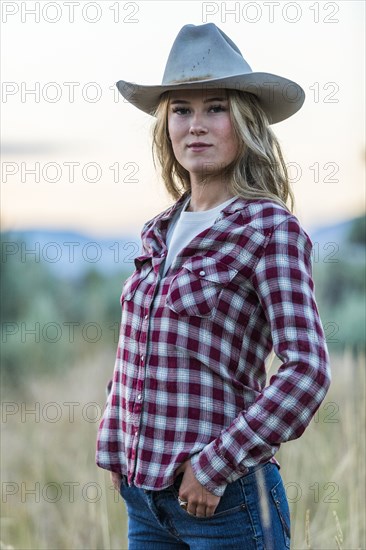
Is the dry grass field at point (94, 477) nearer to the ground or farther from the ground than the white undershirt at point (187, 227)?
nearer to the ground

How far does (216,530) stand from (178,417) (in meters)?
0.22

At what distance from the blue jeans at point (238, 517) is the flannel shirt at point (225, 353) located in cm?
5

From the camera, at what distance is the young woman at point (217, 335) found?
1755 mm

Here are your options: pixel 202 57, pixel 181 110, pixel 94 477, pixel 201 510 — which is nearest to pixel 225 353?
pixel 201 510

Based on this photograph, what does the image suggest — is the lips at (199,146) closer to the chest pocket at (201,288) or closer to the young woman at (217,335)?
the young woman at (217,335)

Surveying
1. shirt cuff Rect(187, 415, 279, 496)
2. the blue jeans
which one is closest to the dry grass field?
the blue jeans

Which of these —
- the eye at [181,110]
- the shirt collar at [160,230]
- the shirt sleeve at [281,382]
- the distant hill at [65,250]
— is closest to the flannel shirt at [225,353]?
the shirt sleeve at [281,382]

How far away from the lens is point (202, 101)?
1.97 meters

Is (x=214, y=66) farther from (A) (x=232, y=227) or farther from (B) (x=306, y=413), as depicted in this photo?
(B) (x=306, y=413)

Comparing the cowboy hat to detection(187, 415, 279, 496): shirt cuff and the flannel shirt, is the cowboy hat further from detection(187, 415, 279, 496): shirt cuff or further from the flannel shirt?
detection(187, 415, 279, 496): shirt cuff

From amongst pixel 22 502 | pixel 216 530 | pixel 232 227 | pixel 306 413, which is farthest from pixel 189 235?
pixel 22 502

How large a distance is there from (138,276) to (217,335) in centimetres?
27

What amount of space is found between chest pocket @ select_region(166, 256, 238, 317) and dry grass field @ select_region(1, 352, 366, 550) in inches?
34.7

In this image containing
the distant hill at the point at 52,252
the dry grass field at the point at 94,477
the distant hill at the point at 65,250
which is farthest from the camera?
the distant hill at the point at 65,250
